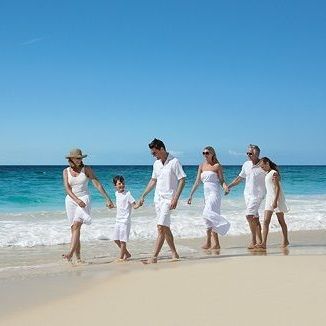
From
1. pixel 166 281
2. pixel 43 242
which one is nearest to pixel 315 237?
pixel 43 242

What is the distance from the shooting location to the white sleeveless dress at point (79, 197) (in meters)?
7.57

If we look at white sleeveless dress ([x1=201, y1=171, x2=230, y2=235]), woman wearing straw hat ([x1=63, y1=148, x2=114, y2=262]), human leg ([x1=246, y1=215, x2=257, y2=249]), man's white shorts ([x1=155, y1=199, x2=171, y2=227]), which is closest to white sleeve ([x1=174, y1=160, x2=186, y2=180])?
man's white shorts ([x1=155, y1=199, x2=171, y2=227])

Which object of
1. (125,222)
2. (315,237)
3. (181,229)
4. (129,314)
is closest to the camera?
(129,314)

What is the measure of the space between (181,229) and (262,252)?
4.05 meters

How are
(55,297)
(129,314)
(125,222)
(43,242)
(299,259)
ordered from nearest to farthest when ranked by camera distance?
(129,314) < (55,297) < (299,259) < (125,222) < (43,242)

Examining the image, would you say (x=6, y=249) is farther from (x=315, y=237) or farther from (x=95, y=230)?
(x=315, y=237)

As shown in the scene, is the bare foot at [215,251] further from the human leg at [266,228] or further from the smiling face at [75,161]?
the smiling face at [75,161]

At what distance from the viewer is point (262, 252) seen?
8547mm

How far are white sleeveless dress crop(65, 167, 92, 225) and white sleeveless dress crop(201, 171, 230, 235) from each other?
7.54 feet

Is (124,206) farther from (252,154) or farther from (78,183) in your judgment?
(252,154)

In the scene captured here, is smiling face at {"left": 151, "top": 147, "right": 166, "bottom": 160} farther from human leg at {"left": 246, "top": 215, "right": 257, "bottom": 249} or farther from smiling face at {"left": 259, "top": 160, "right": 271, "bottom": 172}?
human leg at {"left": 246, "top": 215, "right": 257, "bottom": 249}

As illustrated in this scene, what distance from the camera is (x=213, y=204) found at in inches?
358

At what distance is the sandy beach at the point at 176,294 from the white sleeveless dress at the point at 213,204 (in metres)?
1.95

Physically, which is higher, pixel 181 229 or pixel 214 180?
pixel 214 180
